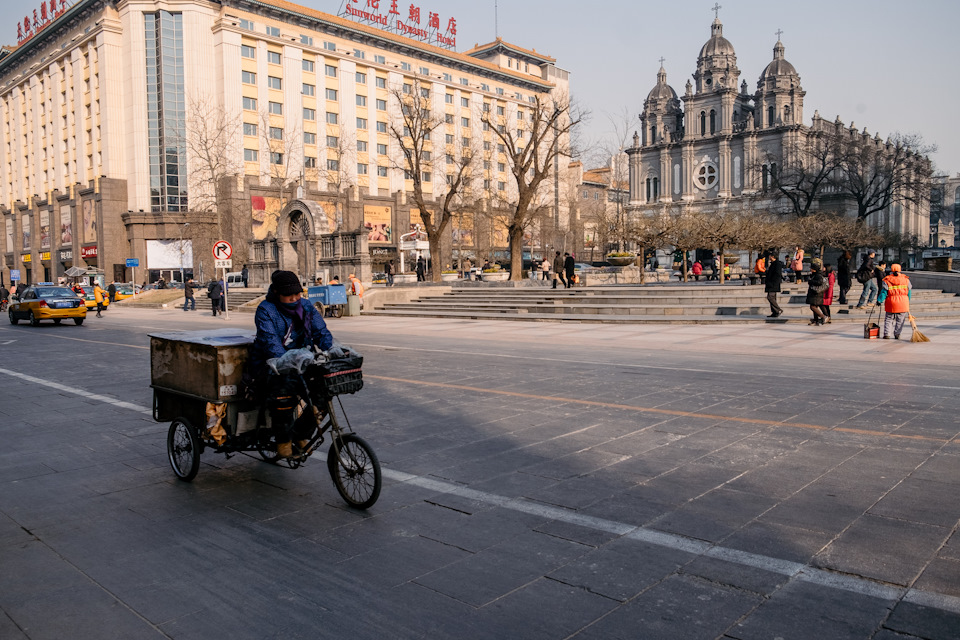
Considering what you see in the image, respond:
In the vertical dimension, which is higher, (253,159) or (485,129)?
(485,129)

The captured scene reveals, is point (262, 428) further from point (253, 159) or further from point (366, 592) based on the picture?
point (253, 159)

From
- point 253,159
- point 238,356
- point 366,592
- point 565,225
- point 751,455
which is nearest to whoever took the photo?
point 366,592

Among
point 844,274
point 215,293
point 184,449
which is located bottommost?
point 184,449

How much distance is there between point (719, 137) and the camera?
8206cm

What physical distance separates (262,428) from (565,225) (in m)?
79.5

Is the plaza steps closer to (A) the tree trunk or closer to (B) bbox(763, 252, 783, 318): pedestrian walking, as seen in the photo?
(B) bbox(763, 252, 783, 318): pedestrian walking

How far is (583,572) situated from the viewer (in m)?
3.82

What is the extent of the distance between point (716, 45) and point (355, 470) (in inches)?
3594

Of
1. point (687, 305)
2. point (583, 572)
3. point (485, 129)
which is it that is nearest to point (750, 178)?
point (485, 129)

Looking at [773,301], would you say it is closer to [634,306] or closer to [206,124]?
[634,306]

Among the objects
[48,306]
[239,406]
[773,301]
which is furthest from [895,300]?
[48,306]

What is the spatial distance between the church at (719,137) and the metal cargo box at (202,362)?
76.4 metres

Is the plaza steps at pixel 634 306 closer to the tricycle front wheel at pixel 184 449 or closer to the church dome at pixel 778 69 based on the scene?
the tricycle front wheel at pixel 184 449

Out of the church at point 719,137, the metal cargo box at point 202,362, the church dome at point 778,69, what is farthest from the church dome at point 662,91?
the metal cargo box at point 202,362
